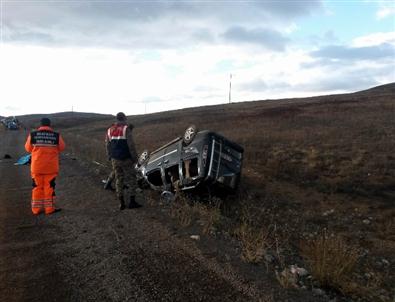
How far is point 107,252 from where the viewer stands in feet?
21.5

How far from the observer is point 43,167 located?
9312mm

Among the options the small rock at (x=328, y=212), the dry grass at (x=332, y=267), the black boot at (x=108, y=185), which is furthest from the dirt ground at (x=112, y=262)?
the small rock at (x=328, y=212)

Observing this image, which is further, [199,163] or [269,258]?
[199,163]

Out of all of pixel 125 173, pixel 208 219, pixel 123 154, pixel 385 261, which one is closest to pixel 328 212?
pixel 385 261

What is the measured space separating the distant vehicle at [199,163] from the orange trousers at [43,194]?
8.75ft

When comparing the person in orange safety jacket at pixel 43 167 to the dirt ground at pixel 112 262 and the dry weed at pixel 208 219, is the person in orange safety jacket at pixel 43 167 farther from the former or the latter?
the dry weed at pixel 208 219

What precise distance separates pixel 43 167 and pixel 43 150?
1.11ft

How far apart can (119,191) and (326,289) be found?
5.06 m

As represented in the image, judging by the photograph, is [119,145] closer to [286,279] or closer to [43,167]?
[43,167]

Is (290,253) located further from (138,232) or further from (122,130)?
(122,130)

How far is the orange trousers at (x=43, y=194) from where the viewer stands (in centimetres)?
915

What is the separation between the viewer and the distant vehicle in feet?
33.1

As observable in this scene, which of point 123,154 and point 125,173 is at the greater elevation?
point 123,154

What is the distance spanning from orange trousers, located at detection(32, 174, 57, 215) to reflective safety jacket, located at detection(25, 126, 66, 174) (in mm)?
143
